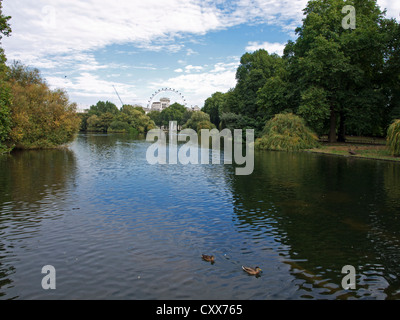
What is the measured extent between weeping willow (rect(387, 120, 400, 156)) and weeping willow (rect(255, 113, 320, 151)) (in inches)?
599

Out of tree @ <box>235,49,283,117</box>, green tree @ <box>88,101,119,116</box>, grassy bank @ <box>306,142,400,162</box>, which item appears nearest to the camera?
grassy bank @ <box>306,142,400,162</box>

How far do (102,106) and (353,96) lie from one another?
160526 mm

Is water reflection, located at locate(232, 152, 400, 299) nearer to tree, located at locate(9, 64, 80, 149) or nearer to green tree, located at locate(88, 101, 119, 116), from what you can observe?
tree, located at locate(9, 64, 80, 149)

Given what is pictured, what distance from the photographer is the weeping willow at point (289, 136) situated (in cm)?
5372

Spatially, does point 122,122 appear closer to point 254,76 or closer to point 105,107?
point 105,107

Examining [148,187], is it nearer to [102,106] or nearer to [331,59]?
[331,59]

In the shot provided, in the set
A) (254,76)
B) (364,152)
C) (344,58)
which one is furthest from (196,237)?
(254,76)

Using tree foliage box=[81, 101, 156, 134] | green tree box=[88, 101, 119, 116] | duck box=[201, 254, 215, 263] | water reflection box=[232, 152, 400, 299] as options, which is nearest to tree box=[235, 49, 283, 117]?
water reflection box=[232, 152, 400, 299]

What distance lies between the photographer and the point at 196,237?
43.7 ft

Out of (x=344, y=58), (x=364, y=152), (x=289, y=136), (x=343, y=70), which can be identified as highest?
→ (x=344, y=58)

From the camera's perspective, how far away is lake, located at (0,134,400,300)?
939cm

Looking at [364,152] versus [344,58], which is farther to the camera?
[344,58]

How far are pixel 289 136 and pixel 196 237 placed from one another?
44.4 metres

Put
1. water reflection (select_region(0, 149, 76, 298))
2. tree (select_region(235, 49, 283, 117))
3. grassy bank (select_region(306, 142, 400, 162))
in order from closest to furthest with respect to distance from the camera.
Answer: water reflection (select_region(0, 149, 76, 298)) → grassy bank (select_region(306, 142, 400, 162)) → tree (select_region(235, 49, 283, 117))
